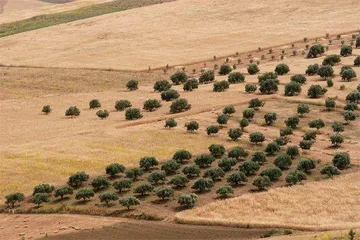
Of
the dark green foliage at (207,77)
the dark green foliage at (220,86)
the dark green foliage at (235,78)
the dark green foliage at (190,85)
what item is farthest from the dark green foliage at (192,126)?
the dark green foliage at (207,77)

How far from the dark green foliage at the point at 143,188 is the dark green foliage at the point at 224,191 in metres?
7.65

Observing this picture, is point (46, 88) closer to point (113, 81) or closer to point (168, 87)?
point (113, 81)

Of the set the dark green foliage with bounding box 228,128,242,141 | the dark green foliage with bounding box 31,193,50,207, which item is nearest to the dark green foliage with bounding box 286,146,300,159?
the dark green foliage with bounding box 228,128,242,141

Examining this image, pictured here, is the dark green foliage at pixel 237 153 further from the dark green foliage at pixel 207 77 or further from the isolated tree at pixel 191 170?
the dark green foliage at pixel 207 77

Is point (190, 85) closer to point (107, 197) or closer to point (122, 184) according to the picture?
point (122, 184)

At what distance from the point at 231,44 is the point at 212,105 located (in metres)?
62.0

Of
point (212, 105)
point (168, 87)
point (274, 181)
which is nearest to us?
point (274, 181)

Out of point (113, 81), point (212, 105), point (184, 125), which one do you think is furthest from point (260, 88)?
point (113, 81)

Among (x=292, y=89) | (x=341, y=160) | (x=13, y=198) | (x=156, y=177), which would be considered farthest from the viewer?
(x=292, y=89)

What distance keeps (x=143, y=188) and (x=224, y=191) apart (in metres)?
9.05

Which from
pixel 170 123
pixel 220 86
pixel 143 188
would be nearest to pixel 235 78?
pixel 220 86

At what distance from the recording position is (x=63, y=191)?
83.6 m

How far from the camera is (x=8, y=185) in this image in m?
88.1

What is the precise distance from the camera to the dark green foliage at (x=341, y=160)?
300 ft
